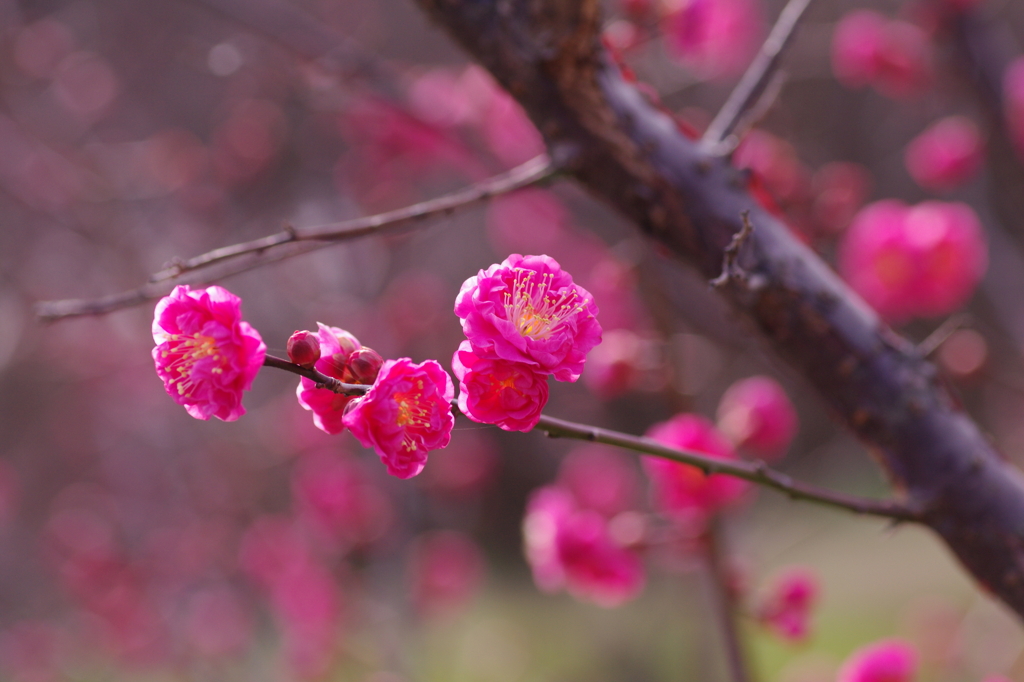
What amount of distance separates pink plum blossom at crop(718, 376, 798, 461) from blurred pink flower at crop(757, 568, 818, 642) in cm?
23

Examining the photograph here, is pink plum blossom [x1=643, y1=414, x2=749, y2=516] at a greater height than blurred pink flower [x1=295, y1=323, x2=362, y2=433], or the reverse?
blurred pink flower [x1=295, y1=323, x2=362, y2=433]

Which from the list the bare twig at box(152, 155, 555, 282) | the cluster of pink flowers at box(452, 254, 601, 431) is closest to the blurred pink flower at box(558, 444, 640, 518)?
the bare twig at box(152, 155, 555, 282)

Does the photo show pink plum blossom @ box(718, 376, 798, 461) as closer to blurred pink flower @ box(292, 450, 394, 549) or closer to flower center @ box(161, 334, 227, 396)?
flower center @ box(161, 334, 227, 396)

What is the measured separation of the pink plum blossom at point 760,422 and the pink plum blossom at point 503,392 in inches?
34.2

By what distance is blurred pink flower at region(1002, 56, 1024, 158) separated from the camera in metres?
1.73

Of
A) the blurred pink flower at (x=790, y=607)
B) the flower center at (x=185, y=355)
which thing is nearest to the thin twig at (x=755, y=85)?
the flower center at (x=185, y=355)

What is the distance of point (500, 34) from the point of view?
70 centimetres

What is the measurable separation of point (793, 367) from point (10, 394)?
5.10 m

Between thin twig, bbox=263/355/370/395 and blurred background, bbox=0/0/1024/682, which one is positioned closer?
thin twig, bbox=263/355/370/395

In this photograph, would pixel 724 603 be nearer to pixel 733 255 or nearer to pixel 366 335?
pixel 733 255

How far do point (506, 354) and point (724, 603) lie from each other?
784mm

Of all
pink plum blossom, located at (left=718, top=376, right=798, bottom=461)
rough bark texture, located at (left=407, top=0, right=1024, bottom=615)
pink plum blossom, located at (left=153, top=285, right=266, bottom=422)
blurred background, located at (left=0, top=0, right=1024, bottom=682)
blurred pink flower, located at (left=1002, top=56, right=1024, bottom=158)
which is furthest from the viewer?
blurred pink flower, located at (left=1002, top=56, right=1024, bottom=158)

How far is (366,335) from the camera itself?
2.16 meters

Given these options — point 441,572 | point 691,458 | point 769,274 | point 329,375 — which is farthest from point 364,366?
point 441,572
